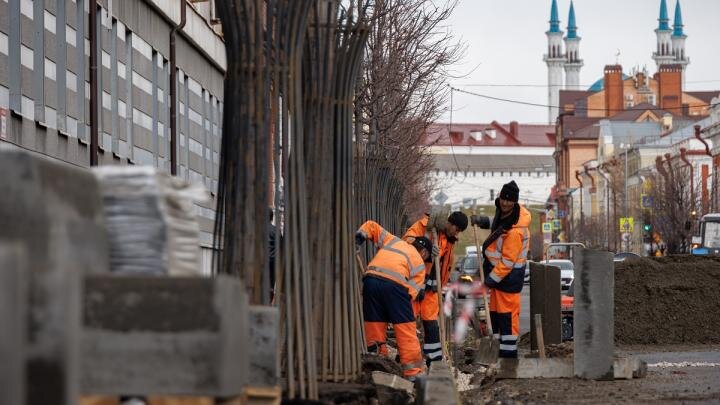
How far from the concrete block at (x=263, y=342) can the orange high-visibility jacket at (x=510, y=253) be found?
21.5 feet

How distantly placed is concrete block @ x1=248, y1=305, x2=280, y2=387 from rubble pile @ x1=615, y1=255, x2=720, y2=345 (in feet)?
A: 47.2

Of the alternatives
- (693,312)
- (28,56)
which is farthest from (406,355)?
(28,56)

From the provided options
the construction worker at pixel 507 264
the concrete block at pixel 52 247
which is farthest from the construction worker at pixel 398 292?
the concrete block at pixel 52 247

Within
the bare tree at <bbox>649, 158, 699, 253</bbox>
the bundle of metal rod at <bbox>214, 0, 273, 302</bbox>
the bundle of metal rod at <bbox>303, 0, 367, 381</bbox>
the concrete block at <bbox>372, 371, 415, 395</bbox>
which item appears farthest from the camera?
the bare tree at <bbox>649, 158, 699, 253</bbox>

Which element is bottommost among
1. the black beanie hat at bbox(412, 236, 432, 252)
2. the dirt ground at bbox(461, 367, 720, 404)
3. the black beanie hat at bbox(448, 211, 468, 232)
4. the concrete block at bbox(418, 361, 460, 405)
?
the dirt ground at bbox(461, 367, 720, 404)

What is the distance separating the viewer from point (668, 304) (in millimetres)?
21188

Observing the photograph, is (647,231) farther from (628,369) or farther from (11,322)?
(11,322)

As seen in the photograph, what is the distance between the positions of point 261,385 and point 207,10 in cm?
3325

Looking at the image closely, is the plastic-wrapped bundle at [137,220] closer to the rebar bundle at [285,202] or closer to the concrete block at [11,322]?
the concrete block at [11,322]

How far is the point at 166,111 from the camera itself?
34.4 m

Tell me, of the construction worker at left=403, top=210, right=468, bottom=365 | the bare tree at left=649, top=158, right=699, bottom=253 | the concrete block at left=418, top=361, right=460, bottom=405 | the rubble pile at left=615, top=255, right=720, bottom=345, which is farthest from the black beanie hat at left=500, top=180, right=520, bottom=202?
the bare tree at left=649, top=158, right=699, bottom=253

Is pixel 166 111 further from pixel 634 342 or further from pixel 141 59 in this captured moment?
pixel 634 342

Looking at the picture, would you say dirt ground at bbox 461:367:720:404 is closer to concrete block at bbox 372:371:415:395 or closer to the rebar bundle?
concrete block at bbox 372:371:415:395

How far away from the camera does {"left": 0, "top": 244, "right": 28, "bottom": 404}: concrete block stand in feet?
10.9
